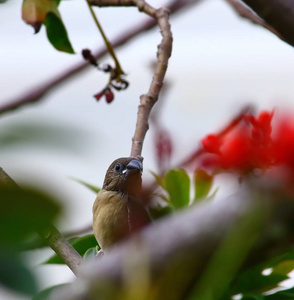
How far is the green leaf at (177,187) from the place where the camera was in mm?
1395

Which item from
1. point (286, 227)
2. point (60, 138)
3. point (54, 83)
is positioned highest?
point (54, 83)

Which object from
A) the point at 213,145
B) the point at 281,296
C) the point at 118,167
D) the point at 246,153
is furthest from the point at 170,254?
the point at 118,167

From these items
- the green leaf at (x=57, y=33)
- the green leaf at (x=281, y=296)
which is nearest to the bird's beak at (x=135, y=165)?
the green leaf at (x=57, y=33)

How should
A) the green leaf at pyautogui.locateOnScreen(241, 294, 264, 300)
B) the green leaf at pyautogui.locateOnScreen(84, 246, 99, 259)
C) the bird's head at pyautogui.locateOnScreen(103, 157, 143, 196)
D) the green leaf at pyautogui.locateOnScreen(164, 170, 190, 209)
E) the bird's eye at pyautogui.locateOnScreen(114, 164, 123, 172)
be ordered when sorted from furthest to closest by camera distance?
1. the bird's eye at pyautogui.locateOnScreen(114, 164, 123, 172)
2. the bird's head at pyautogui.locateOnScreen(103, 157, 143, 196)
3. the green leaf at pyautogui.locateOnScreen(84, 246, 99, 259)
4. the green leaf at pyautogui.locateOnScreen(164, 170, 190, 209)
5. the green leaf at pyautogui.locateOnScreen(241, 294, 264, 300)

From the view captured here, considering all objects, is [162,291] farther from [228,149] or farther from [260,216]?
[228,149]

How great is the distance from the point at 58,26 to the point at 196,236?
154 cm

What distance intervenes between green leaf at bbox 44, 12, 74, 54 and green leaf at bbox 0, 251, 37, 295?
4.73 feet

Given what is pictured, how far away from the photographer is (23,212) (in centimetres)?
37

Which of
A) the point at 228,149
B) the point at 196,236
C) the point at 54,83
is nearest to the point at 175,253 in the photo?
the point at 196,236

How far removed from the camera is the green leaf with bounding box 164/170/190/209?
139cm

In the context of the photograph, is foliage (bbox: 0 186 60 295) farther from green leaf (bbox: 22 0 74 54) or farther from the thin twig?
the thin twig

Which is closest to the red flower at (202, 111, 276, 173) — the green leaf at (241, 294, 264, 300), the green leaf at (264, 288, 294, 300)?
the green leaf at (241, 294, 264, 300)

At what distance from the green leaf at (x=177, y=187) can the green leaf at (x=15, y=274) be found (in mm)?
982

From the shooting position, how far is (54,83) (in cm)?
222
